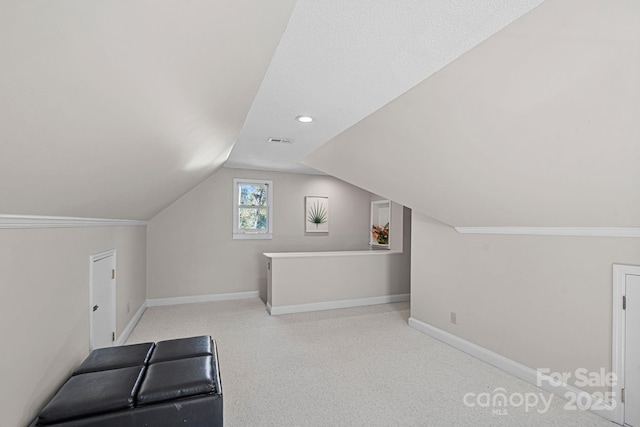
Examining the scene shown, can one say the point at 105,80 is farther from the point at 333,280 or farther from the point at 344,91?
the point at 333,280

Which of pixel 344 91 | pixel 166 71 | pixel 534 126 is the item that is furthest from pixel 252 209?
pixel 166 71

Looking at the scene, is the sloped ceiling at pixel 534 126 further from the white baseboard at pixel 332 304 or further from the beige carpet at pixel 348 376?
the white baseboard at pixel 332 304

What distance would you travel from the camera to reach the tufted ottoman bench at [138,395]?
59.7 inches

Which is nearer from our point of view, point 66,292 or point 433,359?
point 66,292

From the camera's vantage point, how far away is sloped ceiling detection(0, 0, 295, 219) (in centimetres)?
66

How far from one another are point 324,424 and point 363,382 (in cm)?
66

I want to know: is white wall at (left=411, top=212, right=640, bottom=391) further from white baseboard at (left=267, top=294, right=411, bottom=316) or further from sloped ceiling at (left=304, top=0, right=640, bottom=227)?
white baseboard at (left=267, top=294, right=411, bottom=316)

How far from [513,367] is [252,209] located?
4499 mm

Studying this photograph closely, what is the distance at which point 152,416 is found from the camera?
5.23 ft

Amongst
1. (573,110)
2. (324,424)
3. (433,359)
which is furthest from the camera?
(433,359)

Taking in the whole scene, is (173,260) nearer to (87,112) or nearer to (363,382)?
(363,382)

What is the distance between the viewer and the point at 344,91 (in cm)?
206

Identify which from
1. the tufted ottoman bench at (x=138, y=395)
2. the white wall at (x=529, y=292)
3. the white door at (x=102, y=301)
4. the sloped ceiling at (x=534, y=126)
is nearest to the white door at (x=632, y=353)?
the white wall at (x=529, y=292)

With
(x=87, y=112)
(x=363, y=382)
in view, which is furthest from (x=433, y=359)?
(x=87, y=112)
